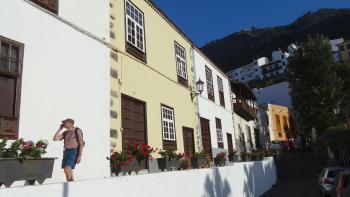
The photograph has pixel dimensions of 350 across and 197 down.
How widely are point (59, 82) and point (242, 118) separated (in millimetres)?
23300

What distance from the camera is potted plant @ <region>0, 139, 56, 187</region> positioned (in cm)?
530

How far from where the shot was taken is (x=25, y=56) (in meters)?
7.32

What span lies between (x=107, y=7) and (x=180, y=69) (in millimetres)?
6149

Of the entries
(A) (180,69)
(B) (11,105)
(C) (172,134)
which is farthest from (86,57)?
(A) (180,69)

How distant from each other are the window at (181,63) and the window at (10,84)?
357 inches

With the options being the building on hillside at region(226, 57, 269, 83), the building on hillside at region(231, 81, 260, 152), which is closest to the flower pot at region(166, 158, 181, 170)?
the building on hillside at region(231, 81, 260, 152)

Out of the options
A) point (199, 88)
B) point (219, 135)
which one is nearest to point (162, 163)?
point (199, 88)

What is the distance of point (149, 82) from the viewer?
41.2 feet

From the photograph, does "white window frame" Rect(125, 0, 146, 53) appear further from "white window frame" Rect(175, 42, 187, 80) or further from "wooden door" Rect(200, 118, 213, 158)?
"wooden door" Rect(200, 118, 213, 158)

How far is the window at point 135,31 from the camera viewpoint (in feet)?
38.6

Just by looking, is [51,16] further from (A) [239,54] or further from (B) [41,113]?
(A) [239,54]

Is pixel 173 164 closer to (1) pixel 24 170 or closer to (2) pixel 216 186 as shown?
(2) pixel 216 186

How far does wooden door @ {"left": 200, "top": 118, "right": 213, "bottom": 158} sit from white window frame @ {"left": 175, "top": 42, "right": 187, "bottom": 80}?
2616 mm

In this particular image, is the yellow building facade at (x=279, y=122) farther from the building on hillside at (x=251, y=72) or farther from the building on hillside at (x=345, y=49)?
the building on hillside at (x=251, y=72)
